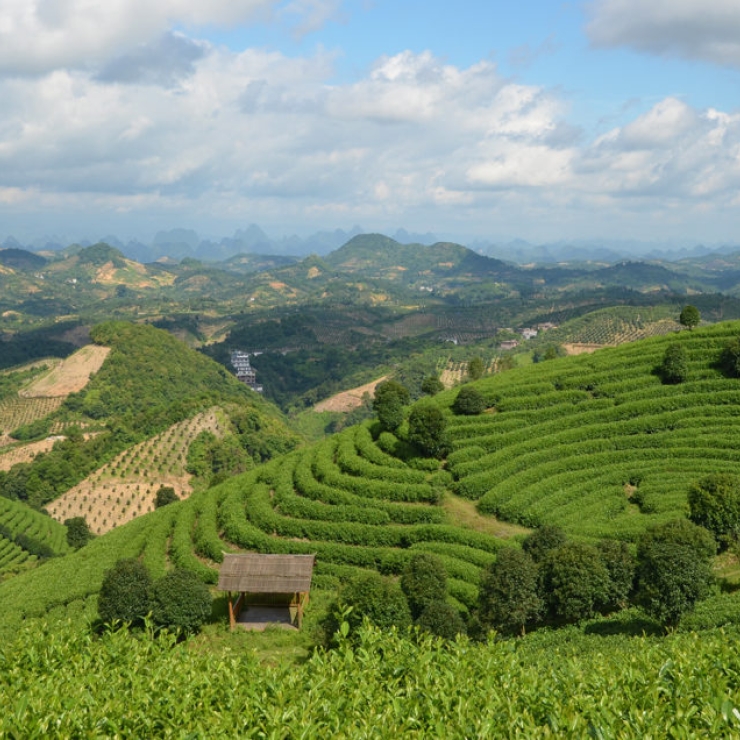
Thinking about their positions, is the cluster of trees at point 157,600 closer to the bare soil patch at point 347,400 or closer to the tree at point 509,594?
the tree at point 509,594

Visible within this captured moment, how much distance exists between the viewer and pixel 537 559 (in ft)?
103

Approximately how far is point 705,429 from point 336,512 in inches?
1154

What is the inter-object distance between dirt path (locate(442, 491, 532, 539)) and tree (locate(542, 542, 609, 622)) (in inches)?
316

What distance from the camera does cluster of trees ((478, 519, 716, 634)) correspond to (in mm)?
25516

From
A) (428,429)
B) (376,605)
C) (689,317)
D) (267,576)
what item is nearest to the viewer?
(376,605)

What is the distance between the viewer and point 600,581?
90.9ft

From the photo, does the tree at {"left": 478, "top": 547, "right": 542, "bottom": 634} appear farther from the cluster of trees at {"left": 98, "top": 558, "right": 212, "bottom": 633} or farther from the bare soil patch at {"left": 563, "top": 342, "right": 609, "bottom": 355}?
the bare soil patch at {"left": 563, "top": 342, "right": 609, "bottom": 355}

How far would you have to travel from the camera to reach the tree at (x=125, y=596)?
29.6m

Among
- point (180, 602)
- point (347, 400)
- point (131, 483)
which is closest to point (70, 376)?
point (131, 483)

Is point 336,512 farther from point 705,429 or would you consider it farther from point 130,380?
point 130,380

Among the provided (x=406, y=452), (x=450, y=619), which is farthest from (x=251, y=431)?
(x=450, y=619)

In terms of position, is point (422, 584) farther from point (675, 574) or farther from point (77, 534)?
point (77, 534)

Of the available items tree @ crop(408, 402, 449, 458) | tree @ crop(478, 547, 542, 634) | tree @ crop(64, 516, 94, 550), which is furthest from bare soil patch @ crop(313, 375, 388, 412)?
tree @ crop(478, 547, 542, 634)

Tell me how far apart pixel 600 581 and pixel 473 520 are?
12.0m
